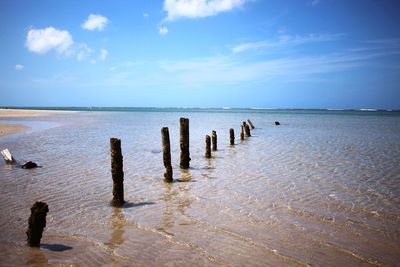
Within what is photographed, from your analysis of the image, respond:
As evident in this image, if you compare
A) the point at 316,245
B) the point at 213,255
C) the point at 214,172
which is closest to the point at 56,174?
A: the point at 214,172

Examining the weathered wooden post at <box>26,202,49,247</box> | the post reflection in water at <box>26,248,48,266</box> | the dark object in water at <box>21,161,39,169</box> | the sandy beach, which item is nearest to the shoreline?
the sandy beach

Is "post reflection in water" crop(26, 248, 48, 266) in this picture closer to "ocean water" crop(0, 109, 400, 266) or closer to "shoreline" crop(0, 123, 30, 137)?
"ocean water" crop(0, 109, 400, 266)

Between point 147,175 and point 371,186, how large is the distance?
7840 mm

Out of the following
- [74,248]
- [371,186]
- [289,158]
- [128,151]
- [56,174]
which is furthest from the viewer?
[128,151]

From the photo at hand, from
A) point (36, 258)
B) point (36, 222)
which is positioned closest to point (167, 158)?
point (36, 222)

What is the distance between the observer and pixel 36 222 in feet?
18.0

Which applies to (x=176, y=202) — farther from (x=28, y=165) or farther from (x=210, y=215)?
(x=28, y=165)

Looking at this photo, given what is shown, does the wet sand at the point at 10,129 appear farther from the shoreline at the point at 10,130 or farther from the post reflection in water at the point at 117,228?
the post reflection in water at the point at 117,228

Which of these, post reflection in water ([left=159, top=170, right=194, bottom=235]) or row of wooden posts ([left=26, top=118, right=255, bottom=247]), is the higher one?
row of wooden posts ([left=26, top=118, right=255, bottom=247])

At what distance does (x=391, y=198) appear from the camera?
875cm

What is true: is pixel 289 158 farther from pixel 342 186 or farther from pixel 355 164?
pixel 342 186

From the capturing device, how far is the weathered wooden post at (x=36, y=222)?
17.9 ft

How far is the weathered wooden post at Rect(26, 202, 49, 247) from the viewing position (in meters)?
5.45

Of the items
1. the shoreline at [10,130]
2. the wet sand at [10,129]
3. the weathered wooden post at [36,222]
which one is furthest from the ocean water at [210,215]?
the wet sand at [10,129]
